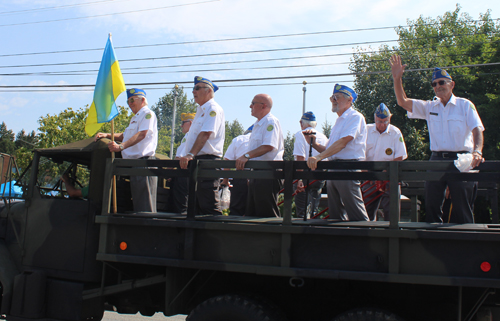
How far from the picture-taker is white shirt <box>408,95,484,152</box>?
13.8ft

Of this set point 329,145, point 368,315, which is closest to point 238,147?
point 329,145

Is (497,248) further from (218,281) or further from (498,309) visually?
(218,281)

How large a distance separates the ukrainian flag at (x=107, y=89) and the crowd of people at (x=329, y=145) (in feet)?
A: 0.82

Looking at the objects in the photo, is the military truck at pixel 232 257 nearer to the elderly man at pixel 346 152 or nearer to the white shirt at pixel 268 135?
the elderly man at pixel 346 152

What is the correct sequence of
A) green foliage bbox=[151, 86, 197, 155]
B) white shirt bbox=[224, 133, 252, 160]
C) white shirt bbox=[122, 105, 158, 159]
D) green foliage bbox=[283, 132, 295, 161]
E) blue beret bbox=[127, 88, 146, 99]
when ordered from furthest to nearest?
green foliage bbox=[151, 86, 197, 155]
green foliage bbox=[283, 132, 295, 161]
white shirt bbox=[224, 133, 252, 160]
blue beret bbox=[127, 88, 146, 99]
white shirt bbox=[122, 105, 158, 159]

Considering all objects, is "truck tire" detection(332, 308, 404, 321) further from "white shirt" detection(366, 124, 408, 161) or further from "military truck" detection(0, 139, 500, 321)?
"white shirt" detection(366, 124, 408, 161)

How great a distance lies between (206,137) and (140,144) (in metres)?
0.83

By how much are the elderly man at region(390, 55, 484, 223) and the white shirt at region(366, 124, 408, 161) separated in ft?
4.51

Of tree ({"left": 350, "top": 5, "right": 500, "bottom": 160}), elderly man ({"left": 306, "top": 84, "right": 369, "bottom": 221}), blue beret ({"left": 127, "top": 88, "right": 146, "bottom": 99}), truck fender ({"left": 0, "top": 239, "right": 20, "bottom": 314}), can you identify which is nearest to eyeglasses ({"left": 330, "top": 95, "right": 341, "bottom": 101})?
elderly man ({"left": 306, "top": 84, "right": 369, "bottom": 221})

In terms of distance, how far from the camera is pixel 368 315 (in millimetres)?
3283

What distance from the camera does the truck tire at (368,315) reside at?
326cm

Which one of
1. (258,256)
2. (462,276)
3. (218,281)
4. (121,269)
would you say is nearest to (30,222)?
(121,269)

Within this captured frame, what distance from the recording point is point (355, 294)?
12.4 ft

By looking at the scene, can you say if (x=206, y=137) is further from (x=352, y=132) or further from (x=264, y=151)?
(x=352, y=132)
